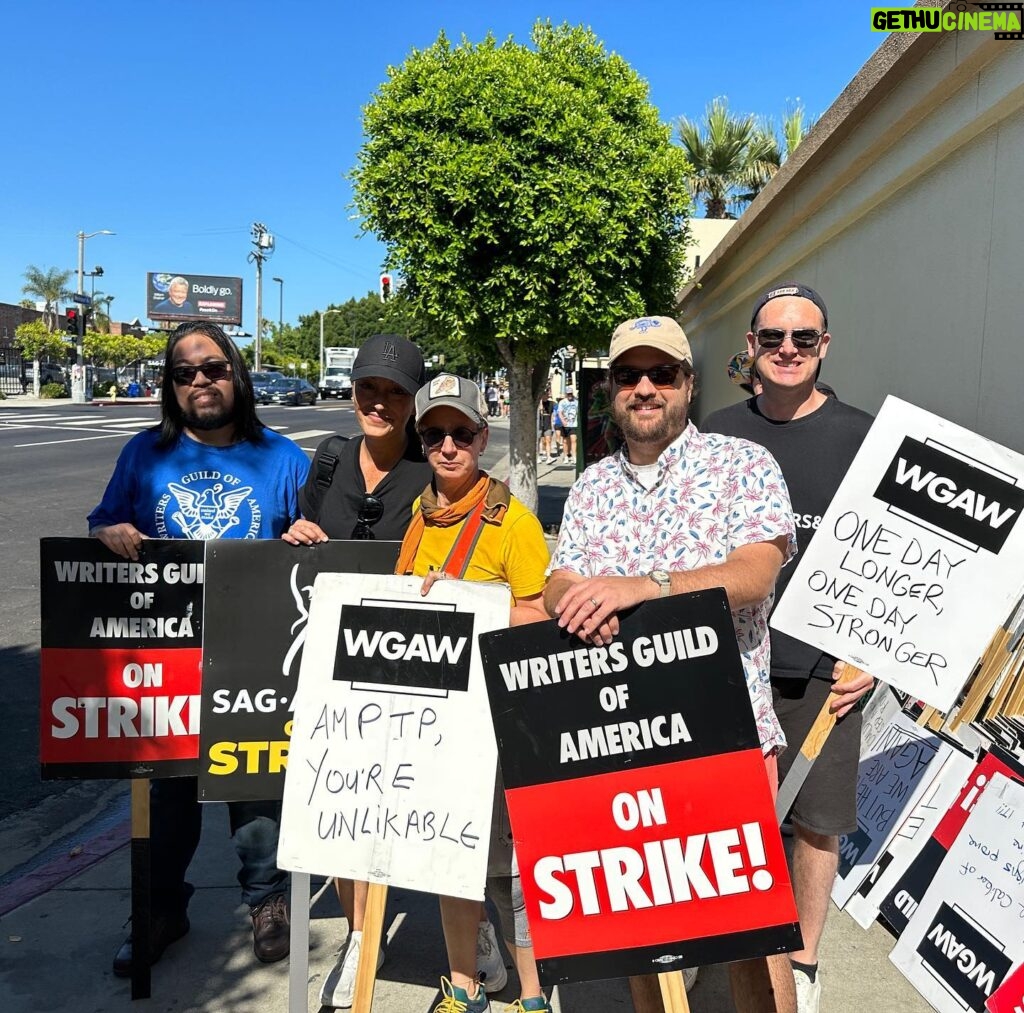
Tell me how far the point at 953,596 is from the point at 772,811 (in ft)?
2.72

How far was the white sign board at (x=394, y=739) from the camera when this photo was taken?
92.0 inches

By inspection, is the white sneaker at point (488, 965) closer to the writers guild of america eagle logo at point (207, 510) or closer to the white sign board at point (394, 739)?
the white sign board at point (394, 739)

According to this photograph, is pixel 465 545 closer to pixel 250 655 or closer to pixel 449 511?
pixel 449 511

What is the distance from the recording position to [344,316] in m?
96.9

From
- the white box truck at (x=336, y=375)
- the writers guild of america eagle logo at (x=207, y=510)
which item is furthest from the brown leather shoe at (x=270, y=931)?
the white box truck at (x=336, y=375)

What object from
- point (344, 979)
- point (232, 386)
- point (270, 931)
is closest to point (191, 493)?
point (232, 386)

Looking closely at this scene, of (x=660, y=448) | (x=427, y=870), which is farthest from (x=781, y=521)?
(x=427, y=870)

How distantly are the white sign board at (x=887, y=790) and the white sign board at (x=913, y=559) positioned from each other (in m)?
1.16

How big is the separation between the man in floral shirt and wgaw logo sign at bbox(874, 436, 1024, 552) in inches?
17.5

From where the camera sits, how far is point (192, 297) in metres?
86.2

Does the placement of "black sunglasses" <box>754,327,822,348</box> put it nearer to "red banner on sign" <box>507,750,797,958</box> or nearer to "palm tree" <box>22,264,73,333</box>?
"red banner on sign" <box>507,750,797,958</box>

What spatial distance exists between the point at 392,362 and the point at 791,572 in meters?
→ 1.37

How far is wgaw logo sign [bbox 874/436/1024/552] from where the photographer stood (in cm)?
237

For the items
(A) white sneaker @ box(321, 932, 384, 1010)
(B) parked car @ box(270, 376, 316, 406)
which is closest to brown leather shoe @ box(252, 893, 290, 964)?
(A) white sneaker @ box(321, 932, 384, 1010)
